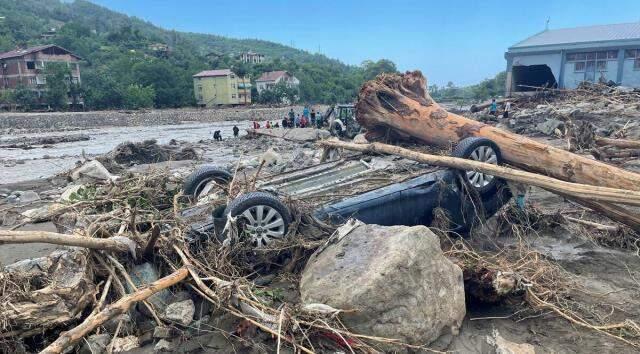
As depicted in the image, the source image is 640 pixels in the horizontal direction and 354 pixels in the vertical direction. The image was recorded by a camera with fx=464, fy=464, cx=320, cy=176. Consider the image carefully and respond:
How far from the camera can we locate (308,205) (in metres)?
5.30

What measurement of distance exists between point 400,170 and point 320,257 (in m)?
2.21

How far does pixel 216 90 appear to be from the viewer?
77.3 metres

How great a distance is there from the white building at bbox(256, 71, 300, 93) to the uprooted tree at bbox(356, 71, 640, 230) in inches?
3039

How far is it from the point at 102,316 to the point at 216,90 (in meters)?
77.1

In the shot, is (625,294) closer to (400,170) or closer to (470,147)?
(470,147)

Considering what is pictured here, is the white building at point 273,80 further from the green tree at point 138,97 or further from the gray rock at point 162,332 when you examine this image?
the gray rock at point 162,332

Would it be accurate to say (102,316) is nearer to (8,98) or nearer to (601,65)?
(601,65)

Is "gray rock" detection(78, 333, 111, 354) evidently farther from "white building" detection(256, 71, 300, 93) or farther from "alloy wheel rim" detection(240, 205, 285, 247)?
"white building" detection(256, 71, 300, 93)

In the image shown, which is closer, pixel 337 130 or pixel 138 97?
pixel 337 130

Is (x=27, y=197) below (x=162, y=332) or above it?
below

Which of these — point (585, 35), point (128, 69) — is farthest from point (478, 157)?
point (128, 69)

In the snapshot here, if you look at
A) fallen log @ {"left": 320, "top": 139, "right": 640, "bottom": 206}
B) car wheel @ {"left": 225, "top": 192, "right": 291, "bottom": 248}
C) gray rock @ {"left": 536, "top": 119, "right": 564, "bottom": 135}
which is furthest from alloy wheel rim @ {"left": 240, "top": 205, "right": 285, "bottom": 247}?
gray rock @ {"left": 536, "top": 119, "right": 564, "bottom": 135}

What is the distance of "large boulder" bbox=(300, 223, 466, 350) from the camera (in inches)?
148

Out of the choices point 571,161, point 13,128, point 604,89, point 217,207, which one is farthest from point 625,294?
point 13,128
